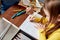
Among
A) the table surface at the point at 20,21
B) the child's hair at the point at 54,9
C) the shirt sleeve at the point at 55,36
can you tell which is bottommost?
the table surface at the point at 20,21

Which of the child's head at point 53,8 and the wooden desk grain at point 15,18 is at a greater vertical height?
the child's head at point 53,8

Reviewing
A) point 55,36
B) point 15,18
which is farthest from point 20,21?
point 55,36

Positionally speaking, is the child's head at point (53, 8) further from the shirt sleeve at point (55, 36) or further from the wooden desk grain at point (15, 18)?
the wooden desk grain at point (15, 18)

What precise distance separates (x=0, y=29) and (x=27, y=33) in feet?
0.77

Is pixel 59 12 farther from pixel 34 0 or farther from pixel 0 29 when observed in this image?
pixel 0 29

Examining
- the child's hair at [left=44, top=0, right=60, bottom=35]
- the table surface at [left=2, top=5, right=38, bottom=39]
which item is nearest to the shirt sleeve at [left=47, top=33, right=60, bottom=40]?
the child's hair at [left=44, top=0, right=60, bottom=35]

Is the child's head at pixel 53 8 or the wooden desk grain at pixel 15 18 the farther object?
the wooden desk grain at pixel 15 18

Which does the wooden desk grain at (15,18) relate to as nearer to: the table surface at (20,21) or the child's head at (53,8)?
the table surface at (20,21)

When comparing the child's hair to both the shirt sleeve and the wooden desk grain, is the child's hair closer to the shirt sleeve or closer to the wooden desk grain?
the shirt sleeve

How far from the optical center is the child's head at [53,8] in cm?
72

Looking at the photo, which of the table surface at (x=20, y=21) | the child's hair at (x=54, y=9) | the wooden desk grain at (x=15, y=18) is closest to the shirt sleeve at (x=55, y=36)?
the child's hair at (x=54, y=9)

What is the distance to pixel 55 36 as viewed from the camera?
770 millimetres

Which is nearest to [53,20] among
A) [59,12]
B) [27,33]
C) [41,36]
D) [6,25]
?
[59,12]

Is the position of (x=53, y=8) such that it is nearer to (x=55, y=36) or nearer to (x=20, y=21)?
(x=55, y=36)
